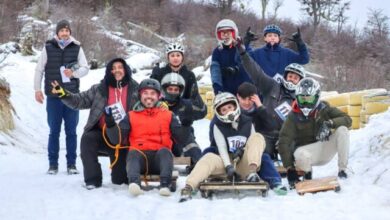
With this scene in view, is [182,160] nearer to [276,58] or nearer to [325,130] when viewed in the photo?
[325,130]

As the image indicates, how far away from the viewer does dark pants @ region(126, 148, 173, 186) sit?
18.1 ft

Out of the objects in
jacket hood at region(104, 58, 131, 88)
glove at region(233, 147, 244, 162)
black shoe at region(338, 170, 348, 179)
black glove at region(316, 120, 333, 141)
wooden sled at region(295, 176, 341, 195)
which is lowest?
wooden sled at region(295, 176, 341, 195)

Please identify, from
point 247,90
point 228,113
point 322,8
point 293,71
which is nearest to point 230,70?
point 293,71

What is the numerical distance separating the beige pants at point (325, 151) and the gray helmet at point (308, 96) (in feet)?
1.15

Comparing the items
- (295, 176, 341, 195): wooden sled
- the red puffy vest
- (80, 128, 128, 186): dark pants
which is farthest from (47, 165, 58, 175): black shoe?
(295, 176, 341, 195): wooden sled

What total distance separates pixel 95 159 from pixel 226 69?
87.5 inches

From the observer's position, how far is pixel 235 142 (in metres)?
5.78

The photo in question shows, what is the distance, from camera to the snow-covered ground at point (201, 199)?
4590mm

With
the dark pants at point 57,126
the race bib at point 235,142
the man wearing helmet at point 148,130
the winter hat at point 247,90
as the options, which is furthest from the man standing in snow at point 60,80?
the race bib at point 235,142

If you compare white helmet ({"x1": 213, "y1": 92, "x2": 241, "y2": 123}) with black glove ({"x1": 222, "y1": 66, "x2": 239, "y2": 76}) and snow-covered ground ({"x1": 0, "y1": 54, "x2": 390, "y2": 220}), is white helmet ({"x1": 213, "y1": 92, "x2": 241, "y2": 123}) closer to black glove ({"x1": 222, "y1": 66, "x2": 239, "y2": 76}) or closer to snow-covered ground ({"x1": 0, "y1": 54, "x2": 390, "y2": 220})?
snow-covered ground ({"x1": 0, "y1": 54, "x2": 390, "y2": 220})

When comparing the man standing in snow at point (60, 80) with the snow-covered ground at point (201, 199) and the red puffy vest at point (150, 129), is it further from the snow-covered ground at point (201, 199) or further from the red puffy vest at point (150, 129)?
the red puffy vest at point (150, 129)


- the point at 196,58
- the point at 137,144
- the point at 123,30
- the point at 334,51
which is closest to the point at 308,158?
the point at 137,144

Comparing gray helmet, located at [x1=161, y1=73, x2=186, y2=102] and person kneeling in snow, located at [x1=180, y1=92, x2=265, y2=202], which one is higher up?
gray helmet, located at [x1=161, y1=73, x2=186, y2=102]

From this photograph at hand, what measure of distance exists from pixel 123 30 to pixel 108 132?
24.0 metres
